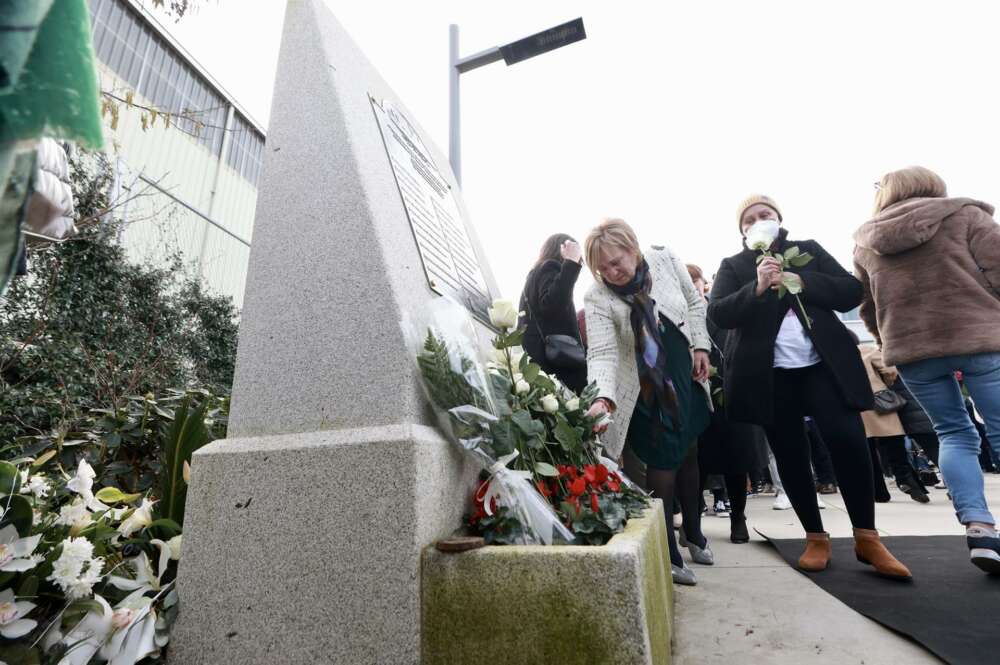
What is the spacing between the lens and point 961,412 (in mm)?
2498

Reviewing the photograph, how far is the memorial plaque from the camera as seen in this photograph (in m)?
2.13

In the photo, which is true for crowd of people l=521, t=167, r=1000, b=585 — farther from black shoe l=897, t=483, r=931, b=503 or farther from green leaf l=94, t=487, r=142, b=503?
black shoe l=897, t=483, r=931, b=503

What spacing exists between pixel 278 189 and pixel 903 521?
15.7 ft

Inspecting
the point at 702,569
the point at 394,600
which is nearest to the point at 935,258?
the point at 702,569

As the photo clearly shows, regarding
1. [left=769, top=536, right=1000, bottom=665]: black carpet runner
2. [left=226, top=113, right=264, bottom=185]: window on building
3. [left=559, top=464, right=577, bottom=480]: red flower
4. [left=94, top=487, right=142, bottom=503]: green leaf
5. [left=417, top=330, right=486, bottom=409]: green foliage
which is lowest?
[left=769, top=536, right=1000, bottom=665]: black carpet runner

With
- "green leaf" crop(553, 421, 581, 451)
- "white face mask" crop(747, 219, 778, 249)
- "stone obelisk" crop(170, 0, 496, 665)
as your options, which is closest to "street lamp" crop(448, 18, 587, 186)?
"white face mask" crop(747, 219, 778, 249)

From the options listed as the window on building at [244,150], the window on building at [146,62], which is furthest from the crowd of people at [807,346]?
the window on building at [244,150]

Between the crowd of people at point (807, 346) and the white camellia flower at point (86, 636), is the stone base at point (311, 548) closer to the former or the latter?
the white camellia flower at point (86, 636)

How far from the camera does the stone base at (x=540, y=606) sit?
113cm

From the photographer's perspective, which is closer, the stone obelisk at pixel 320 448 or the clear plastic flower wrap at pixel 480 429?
the stone obelisk at pixel 320 448

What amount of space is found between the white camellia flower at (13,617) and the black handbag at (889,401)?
645 centimetres

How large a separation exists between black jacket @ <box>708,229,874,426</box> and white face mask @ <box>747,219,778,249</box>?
0.60 ft

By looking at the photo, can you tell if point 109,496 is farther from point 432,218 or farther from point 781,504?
point 781,504

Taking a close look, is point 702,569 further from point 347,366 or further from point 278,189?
point 278,189
